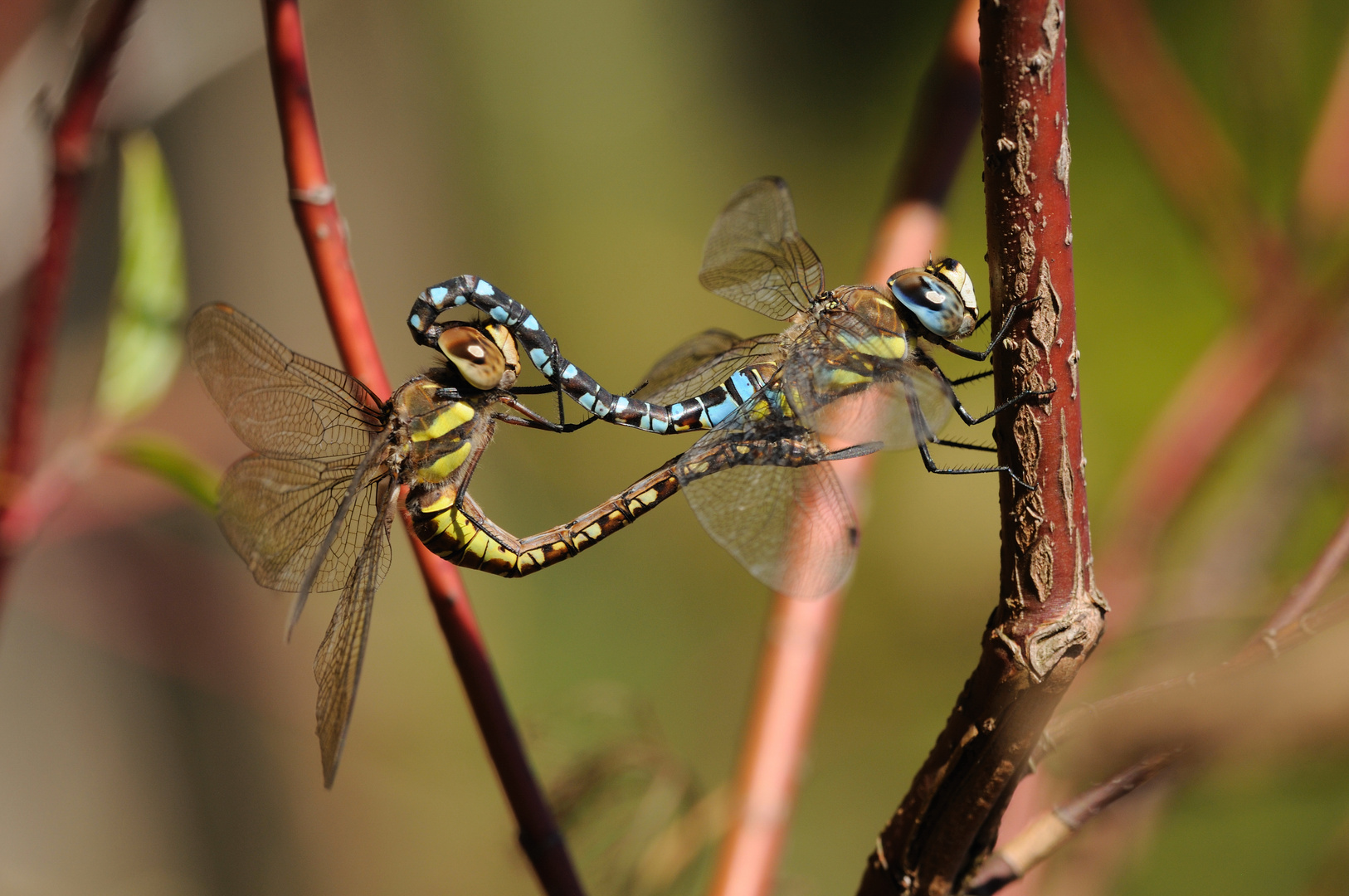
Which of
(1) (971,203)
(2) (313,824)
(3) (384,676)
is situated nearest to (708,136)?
(1) (971,203)

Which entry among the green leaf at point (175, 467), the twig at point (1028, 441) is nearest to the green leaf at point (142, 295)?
the green leaf at point (175, 467)

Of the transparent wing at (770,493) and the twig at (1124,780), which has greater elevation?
the transparent wing at (770,493)

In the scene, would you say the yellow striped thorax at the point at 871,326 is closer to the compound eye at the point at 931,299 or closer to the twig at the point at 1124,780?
the compound eye at the point at 931,299

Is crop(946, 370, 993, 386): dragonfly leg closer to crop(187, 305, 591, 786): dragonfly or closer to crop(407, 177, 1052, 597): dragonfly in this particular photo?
crop(407, 177, 1052, 597): dragonfly

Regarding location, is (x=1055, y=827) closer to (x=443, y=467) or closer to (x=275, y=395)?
(x=443, y=467)

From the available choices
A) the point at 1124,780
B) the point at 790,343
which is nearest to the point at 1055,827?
the point at 1124,780

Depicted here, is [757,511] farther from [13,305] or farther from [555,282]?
[555,282]

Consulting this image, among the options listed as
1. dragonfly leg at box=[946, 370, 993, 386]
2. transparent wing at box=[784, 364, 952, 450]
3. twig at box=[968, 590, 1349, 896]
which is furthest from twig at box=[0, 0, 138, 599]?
twig at box=[968, 590, 1349, 896]

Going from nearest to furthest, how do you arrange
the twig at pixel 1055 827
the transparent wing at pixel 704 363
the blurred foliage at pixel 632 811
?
the twig at pixel 1055 827 → the transparent wing at pixel 704 363 → the blurred foliage at pixel 632 811
